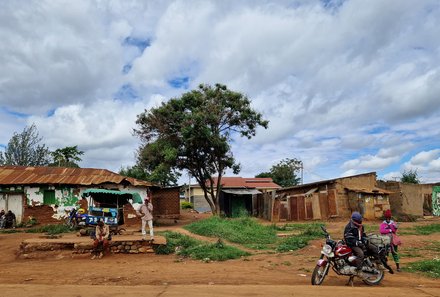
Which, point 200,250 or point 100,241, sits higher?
point 100,241

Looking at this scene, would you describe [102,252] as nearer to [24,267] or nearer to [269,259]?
[24,267]

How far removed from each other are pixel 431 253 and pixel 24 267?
1221cm

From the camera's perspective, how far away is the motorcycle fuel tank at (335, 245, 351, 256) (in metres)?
7.72

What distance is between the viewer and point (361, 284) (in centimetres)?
795

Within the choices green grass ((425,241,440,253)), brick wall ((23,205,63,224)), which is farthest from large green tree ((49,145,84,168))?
green grass ((425,241,440,253))

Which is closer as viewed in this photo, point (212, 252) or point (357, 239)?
point (357, 239)

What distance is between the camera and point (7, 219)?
21594mm

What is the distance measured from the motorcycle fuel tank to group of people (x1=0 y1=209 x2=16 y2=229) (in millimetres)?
20074

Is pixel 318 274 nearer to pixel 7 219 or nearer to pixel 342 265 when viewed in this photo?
pixel 342 265

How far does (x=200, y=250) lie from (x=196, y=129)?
1388 centimetres

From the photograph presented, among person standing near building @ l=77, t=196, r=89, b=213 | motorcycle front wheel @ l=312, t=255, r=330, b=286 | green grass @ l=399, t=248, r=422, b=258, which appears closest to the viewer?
motorcycle front wheel @ l=312, t=255, r=330, b=286

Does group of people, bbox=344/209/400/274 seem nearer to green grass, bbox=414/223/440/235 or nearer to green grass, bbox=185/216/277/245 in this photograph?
green grass, bbox=185/216/277/245

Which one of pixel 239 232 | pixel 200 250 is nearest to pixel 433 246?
pixel 239 232

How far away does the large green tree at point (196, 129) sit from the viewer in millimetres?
25422
